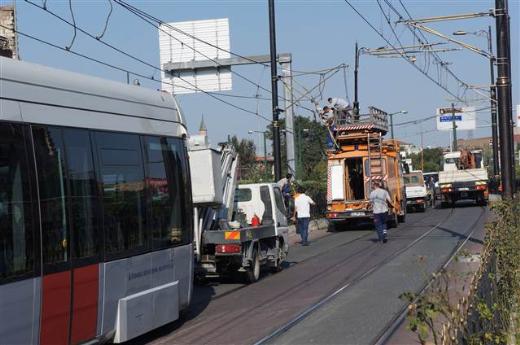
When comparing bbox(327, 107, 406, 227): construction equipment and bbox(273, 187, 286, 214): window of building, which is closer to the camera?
bbox(273, 187, 286, 214): window of building

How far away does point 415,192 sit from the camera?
135ft

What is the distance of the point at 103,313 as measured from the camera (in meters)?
7.38

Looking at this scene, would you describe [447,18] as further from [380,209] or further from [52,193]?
[52,193]

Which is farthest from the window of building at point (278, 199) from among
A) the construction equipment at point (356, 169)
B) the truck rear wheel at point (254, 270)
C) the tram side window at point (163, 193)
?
the construction equipment at point (356, 169)

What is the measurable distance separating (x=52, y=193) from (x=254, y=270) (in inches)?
306

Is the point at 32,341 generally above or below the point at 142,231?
below

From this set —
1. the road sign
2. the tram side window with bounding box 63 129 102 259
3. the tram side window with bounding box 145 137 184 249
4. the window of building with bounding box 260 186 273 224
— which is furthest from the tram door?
the road sign

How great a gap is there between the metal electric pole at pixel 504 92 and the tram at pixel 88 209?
416 inches

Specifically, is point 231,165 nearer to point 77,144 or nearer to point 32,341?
point 77,144

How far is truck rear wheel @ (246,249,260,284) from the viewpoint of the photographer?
13766 millimetres

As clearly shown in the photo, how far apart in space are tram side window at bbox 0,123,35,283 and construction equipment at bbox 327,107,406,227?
21.9m

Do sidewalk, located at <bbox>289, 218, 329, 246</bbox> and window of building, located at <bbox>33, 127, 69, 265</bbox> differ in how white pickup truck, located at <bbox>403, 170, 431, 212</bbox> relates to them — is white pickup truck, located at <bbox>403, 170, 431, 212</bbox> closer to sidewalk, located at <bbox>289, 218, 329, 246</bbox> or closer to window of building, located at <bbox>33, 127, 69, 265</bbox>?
sidewalk, located at <bbox>289, 218, 329, 246</bbox>

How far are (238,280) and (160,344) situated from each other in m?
5.78

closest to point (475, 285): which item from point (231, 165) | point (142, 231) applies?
point (142, 231)
